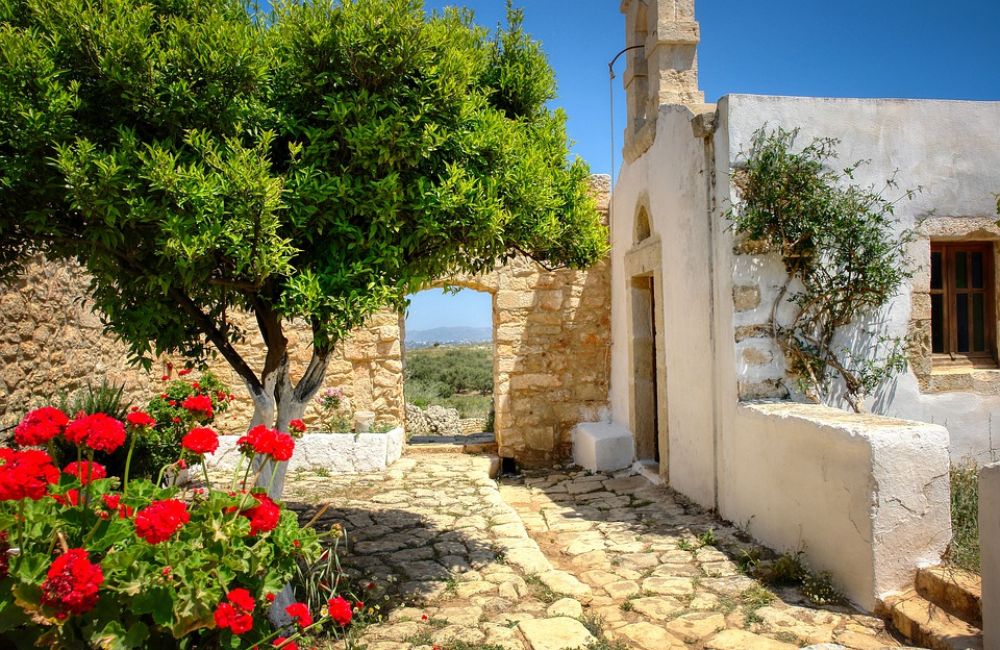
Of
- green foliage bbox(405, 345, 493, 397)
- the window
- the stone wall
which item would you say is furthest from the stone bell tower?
green foliage bbox(405, 345, 493, 397)

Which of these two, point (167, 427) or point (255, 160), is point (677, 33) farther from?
point (167, 427)

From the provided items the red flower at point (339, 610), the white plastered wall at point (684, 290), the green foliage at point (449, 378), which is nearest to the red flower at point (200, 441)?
the red flower at point (339, 610)

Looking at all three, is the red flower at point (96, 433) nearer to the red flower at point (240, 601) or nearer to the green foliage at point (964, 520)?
the red flower at point (240, 601)

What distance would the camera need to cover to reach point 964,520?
4.38 metres

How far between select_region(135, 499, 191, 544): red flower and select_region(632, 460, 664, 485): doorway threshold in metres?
5.90

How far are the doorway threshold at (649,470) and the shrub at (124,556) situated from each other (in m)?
5.37

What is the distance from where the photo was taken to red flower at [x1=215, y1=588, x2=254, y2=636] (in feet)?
7.36

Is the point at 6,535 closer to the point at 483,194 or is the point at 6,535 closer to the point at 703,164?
the point at 483,194

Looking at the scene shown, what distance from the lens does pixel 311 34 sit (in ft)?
11.2

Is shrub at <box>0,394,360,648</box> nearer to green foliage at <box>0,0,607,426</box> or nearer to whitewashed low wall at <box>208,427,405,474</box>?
green foliage at <box>0,0,607,426</box>

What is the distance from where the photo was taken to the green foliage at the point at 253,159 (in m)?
3.00

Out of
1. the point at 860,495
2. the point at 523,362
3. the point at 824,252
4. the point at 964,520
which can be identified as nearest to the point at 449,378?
the point at 523,362

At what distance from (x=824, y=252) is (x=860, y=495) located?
7.34 feet

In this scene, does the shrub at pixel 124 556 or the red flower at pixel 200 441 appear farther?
the red flower at pixel 200 441
